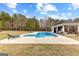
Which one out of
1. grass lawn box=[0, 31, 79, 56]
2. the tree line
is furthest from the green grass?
the tree line

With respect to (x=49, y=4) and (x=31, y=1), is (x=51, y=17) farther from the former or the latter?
(x=31, y=1)

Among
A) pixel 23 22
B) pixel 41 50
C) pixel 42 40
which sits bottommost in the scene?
pixel 41 50

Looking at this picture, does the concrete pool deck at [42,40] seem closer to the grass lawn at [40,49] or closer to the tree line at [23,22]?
the grass lawn at [40,49]

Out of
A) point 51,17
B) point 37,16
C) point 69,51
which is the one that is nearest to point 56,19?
point 51,17

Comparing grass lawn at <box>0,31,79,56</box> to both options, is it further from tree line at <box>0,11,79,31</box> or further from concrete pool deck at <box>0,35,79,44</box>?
tree line at <box>0,11,79,31</box>

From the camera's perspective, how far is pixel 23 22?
3.12m

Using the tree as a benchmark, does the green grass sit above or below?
below

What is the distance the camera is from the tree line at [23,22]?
308cm

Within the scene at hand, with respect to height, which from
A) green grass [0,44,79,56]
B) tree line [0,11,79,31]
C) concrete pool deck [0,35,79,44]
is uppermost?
tree line [0,11,79,31]

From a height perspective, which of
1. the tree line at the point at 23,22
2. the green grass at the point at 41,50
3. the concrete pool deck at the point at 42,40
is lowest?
the green grass at the point at 41,50

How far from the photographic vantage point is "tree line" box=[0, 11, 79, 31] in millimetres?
3082

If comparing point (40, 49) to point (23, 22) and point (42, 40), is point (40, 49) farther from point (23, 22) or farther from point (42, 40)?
point (23, 22)

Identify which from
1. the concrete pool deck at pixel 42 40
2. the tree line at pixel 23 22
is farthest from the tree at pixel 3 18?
the concrete pool deck at pixel 42 40

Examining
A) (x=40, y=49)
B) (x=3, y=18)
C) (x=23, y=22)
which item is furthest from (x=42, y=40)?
(x=3, y=18)
